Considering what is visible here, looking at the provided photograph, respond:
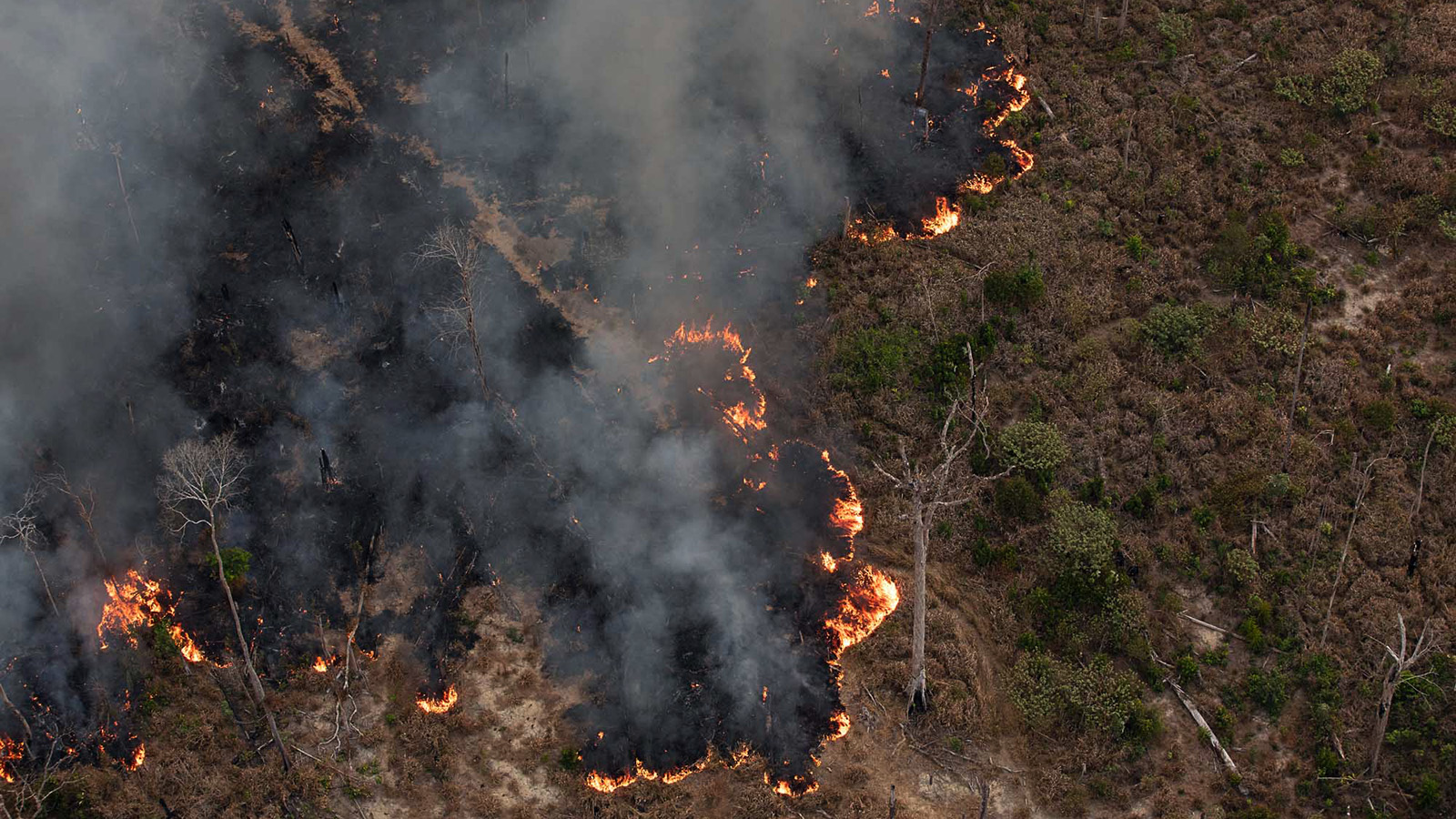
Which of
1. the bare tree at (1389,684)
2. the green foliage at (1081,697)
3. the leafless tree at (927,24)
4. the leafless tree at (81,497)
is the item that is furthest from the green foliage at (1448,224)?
the leafless tree at (81,497)

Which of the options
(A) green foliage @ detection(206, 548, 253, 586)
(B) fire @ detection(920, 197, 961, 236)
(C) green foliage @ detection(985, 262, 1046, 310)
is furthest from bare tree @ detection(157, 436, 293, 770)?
(C) green foliage @ detection(985, 262, 1046, 310)

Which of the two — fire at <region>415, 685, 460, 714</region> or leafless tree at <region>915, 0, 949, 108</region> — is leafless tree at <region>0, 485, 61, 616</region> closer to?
fire at <region>415, 685, 460, 714</region>

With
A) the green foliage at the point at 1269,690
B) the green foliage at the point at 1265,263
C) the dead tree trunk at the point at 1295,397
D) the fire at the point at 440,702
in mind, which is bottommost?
the fire at the point at 440,702

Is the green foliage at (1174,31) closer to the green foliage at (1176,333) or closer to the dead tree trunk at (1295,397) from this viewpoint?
the green foliage at (1176,333)

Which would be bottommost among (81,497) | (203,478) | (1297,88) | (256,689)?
(256,689)

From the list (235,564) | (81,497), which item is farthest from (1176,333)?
(81,497)

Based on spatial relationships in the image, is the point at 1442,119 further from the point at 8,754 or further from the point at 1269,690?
the point at 8,754

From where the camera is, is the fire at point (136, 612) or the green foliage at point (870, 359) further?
the green foliage at point (870, 359)
